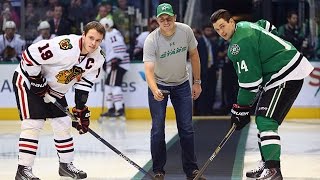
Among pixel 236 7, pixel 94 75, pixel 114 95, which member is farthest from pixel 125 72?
pixel 94 75

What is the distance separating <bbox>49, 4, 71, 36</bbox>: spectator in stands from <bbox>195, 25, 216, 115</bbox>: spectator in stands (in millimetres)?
2093

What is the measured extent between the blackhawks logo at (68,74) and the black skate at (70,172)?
0.75 m

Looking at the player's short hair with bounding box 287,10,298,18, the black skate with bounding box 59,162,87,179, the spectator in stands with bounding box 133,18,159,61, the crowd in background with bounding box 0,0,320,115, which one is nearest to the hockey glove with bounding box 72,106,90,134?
the black skate with bounding box 59,162,87,179

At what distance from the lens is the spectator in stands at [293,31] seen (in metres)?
12.8

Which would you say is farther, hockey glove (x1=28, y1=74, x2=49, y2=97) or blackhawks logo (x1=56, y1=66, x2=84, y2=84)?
blackhawks logo (x1=56, y1=66, x2=84, y2=84)

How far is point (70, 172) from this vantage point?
7035mm

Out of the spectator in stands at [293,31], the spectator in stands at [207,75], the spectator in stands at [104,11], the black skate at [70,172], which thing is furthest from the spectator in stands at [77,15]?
the black skate at [70,172]

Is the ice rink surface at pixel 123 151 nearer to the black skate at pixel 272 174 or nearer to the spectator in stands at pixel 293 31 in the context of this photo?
the black skate at pixel 272 174

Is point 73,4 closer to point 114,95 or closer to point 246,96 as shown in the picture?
point 114,95

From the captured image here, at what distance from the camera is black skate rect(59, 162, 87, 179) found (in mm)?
7012

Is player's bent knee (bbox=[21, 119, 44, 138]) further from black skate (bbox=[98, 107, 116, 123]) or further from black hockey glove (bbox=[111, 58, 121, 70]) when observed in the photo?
black hockey glove (bbox=[111, 58, 121, 70])

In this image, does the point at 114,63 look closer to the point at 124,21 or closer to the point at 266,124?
the point at 124,21

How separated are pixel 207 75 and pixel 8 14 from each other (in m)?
3.25

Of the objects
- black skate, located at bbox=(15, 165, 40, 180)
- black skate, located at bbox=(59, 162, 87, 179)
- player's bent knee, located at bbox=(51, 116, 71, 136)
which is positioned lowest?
black skate, located at bbox=(59, 162, 87, 179)
